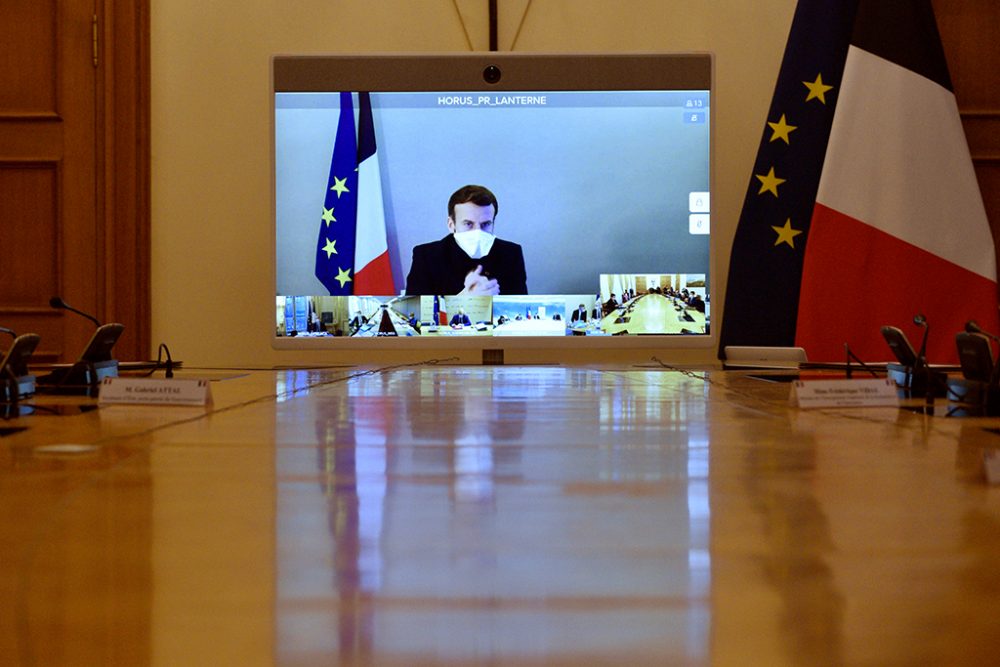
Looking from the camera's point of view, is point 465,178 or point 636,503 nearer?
point 636,503

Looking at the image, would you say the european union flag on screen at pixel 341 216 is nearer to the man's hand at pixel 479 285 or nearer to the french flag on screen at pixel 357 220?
the french flag on screen at pixel 357 220

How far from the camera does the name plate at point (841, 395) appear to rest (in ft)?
3.84

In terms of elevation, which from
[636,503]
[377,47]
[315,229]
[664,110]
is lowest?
[636,503]

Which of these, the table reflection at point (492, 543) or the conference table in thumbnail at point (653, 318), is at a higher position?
the conference table in thumbnail at point (653, 318)

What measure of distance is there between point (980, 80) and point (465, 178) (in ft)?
5.53

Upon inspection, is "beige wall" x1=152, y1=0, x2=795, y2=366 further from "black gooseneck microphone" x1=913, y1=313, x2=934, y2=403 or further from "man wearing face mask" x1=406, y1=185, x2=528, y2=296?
"black gooseneck microphone" x1=913, y1=313, x2=934, y2=403

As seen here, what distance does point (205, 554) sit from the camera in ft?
1.39

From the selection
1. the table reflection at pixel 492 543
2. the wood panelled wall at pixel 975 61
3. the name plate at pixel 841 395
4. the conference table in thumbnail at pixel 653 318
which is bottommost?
the table reflection at pixel 492 543

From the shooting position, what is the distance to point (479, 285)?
272 centimetres

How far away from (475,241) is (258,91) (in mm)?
994

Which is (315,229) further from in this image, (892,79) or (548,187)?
(892,79)

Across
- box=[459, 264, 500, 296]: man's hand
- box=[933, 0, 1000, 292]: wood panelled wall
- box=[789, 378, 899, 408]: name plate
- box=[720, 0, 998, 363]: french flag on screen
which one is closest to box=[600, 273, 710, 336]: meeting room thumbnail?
box=[720, 0, 998, 363]: french flag on screen

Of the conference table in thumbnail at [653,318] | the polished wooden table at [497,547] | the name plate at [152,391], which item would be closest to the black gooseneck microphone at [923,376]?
the polished wooden table at [497,547]

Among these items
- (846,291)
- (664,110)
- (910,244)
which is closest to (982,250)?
(910,244)
